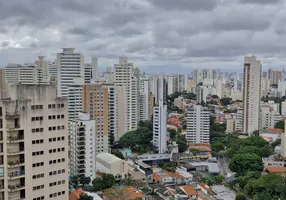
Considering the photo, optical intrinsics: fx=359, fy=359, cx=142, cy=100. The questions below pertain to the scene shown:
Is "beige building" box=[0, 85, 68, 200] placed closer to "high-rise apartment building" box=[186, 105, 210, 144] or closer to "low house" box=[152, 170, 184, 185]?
"low house" box=[152, 170, 184, 185]

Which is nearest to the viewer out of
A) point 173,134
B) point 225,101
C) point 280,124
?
point 173,134

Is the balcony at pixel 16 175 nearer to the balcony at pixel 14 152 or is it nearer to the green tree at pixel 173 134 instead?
the balcony at pixel 14 152

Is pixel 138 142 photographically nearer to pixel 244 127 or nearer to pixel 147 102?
pixel 147 102

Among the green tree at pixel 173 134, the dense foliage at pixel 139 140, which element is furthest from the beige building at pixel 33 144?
the green tree at pixel 173 134

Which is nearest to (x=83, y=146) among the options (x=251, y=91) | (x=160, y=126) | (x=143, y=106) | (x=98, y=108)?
(x=98, y=108)

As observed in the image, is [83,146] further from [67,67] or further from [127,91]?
[127,91]

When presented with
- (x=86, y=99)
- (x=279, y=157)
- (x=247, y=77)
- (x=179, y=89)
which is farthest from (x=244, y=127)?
(x=179, y=89)

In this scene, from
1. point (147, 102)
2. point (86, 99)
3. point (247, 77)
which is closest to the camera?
point (86, 99)
